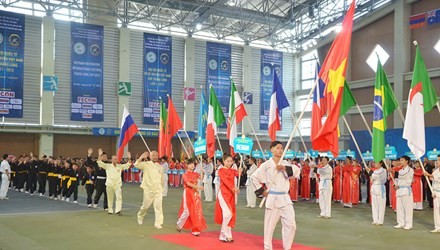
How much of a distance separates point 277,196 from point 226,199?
1.99 metres

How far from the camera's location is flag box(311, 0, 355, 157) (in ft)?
29.8

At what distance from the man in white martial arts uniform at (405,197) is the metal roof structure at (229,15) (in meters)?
23.1

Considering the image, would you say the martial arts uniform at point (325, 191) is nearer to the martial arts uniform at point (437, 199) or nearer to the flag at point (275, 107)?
the flag at point (275, 107)

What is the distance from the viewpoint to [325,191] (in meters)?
15.3

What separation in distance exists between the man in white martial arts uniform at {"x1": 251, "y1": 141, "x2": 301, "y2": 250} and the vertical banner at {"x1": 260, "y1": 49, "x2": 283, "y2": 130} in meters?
30.6

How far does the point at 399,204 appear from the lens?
42.6 feet

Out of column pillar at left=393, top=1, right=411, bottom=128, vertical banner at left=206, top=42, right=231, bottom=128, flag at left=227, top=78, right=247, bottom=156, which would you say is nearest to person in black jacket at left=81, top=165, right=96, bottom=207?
flag at left=227, top=78, right=247, bottom=156

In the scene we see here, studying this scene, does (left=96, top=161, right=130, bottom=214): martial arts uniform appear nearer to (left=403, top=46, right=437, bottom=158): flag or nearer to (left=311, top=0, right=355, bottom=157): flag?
(left=311, top=0, right=355, bottom=157): flag

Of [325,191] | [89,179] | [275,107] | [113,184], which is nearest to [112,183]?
[113,184]

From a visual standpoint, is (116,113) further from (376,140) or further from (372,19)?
(376,140)

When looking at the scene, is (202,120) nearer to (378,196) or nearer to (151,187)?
(151,187)

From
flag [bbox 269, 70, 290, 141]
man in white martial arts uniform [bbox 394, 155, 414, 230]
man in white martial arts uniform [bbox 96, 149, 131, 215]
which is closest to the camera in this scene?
man in white martial arts uniform [bbox 394, 155, 414, 230]

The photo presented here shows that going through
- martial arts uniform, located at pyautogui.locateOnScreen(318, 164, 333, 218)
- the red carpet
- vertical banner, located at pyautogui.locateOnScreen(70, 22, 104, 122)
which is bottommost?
the red carpet

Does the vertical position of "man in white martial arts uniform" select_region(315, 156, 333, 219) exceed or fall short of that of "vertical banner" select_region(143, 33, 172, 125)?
it falls short
